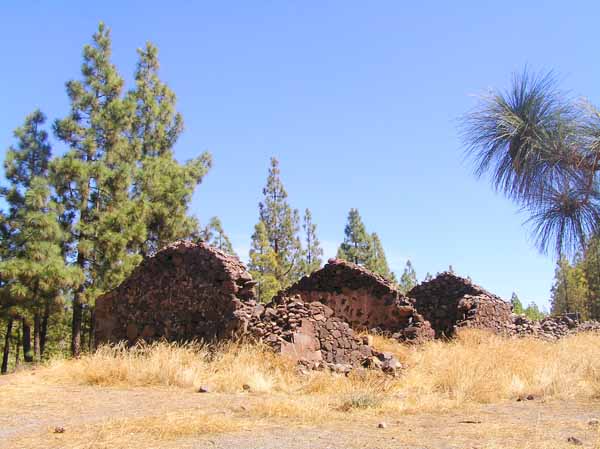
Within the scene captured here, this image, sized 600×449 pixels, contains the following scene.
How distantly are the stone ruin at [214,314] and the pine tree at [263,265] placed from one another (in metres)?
17.3

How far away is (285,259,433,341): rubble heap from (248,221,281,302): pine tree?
44.2 ft

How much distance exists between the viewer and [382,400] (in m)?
7.48

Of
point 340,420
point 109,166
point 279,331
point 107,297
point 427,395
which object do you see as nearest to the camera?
point 340,420

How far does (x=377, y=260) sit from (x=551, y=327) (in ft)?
69.4

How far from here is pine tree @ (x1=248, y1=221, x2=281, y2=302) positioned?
101 feet

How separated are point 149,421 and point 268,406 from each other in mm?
1530

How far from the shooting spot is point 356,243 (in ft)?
140

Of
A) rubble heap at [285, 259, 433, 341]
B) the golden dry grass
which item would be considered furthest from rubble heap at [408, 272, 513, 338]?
the golden dry grass

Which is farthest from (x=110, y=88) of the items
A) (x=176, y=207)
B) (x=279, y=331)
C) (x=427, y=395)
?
(x=427, y=395)

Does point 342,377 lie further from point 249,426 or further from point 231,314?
point 249,426

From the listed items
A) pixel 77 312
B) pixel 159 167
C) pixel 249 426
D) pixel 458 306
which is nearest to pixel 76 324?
pixel 77 312

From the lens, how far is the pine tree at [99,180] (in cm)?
2077

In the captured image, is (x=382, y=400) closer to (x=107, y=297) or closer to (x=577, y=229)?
(x=577, y=229)

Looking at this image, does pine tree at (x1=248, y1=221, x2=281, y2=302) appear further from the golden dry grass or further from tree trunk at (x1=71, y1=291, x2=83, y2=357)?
the golden dry grass
